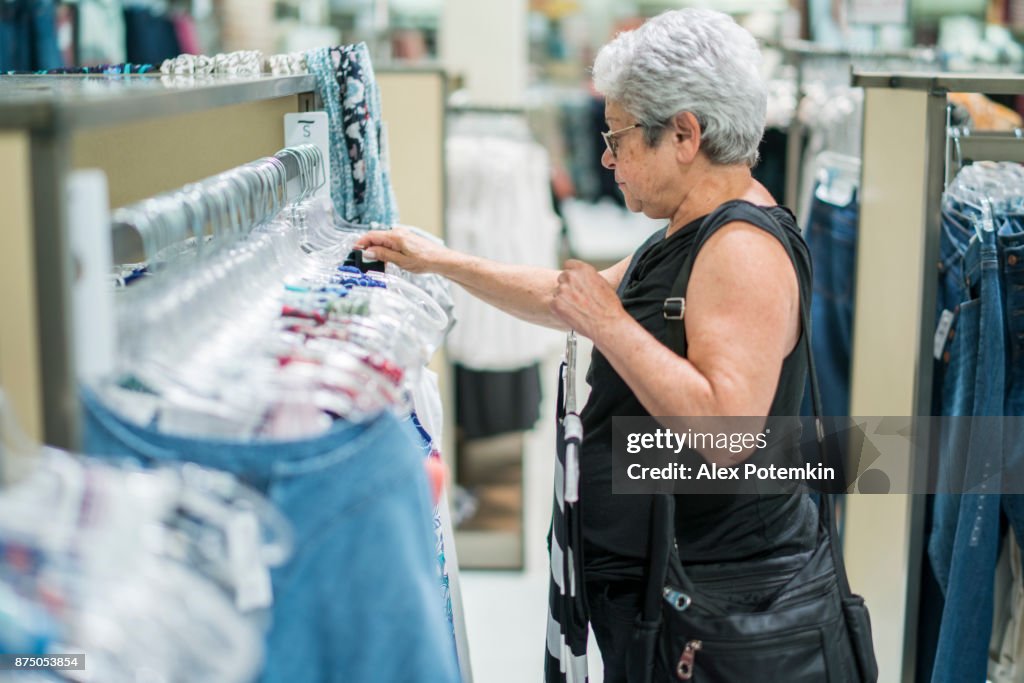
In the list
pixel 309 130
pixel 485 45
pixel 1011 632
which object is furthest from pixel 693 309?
pixel 485 45

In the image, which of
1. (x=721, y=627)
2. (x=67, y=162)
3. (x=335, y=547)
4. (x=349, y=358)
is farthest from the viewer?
(x=721, y=627)

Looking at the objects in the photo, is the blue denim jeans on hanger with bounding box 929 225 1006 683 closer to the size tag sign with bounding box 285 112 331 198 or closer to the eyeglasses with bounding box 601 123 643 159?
the eyeglasses with bounding box 601 123 643 159

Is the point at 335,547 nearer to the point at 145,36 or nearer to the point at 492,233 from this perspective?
the point at 492,233

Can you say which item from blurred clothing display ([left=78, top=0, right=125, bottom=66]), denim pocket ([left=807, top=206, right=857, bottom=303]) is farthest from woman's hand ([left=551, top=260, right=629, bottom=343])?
blurred clothing display ([left=78, top=0, right=125, bottom=66])

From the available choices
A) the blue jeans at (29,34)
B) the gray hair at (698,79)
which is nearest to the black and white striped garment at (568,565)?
the gray hair at (698,79)

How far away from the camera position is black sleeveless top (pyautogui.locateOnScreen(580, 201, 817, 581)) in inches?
63.9

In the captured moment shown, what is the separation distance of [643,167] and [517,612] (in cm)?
209

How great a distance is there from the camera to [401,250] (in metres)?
1.90

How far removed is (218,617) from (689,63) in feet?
3.38

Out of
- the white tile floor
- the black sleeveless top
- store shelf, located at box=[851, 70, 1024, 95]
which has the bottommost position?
the white tile floor

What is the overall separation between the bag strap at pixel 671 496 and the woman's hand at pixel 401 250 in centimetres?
49

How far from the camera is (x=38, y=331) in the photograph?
92cm

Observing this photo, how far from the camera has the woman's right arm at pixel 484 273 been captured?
74.8 inches

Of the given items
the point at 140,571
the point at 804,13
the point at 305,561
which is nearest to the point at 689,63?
the point at 305,561
